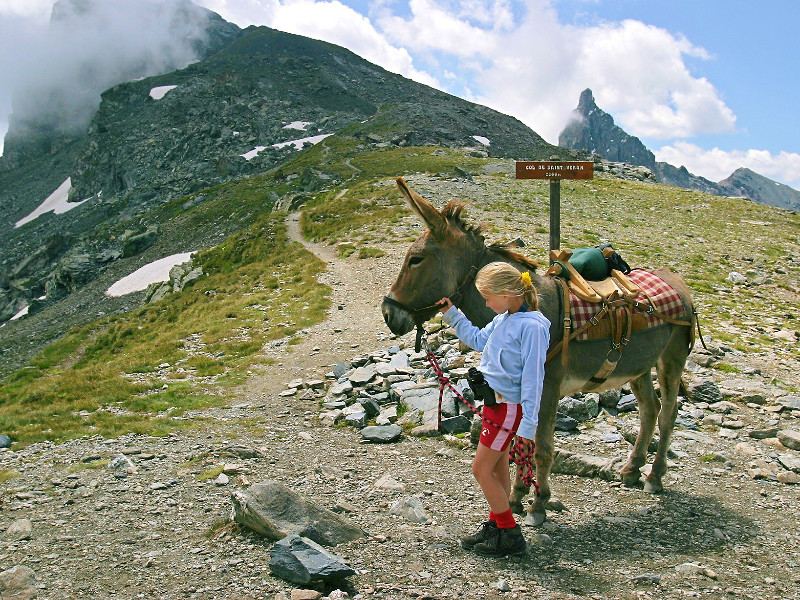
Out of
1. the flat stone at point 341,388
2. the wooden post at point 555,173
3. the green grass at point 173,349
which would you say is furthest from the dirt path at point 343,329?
the wooden post at point 555,173

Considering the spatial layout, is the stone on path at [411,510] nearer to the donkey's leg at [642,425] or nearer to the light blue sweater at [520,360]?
the light blue sweater at [520,360]

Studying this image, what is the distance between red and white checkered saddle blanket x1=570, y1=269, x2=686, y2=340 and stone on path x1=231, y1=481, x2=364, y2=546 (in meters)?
3.49

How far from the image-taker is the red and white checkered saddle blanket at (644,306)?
6.75 m

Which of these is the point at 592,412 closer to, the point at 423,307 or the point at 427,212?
the point at 423,307

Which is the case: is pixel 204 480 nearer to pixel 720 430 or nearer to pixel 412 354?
pixel 412 354

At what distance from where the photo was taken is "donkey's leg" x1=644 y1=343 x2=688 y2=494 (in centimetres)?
769

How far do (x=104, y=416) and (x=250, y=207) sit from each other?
47.5 m

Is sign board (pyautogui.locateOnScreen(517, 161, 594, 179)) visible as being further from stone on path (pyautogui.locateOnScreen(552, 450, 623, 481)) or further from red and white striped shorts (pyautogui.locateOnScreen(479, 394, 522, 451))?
red and white striped shorts (pyautogui.locateOnScreen(479, 394, 522, 451))

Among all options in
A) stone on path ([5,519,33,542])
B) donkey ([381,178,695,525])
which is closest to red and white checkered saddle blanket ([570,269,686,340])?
donkey ([381,178,695,525])

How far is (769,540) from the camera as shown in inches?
250

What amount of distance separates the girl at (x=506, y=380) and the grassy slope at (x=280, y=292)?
828 centimetres

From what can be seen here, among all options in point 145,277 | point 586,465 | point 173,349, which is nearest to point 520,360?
point 586,465

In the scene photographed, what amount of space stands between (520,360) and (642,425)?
149 inches

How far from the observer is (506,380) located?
5.54 m
